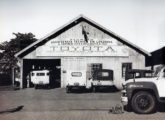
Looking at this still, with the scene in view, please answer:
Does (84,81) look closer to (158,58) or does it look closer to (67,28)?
(67,28)

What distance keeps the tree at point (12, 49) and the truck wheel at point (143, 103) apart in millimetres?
44604

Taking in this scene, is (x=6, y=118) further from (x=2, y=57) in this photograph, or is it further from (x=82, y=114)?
(x=2, y=57)

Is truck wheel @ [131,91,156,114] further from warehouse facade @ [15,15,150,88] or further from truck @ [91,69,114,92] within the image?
warehouse facade @ [15,15,150,88]

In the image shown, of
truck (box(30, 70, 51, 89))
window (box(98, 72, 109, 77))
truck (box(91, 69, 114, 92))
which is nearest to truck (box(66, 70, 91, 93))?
truck (box(91, 69, 114, 92))

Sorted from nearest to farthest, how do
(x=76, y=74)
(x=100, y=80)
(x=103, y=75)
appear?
(x=100, y=80), (x=76, y=74), (x=103, y=75)

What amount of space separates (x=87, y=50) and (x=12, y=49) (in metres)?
34.5

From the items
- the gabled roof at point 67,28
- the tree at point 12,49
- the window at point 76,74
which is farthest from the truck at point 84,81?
the tree at point 12,49

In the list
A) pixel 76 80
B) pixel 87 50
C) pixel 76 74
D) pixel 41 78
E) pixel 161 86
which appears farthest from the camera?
pixel 41 78

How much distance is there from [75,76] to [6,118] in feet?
42.4

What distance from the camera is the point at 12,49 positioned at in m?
59.6

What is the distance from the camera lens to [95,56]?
92.6 feet

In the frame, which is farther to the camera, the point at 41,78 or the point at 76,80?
the point at 41,78

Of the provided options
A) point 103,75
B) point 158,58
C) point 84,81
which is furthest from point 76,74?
point 158,58

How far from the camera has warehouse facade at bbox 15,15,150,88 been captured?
2812cm
